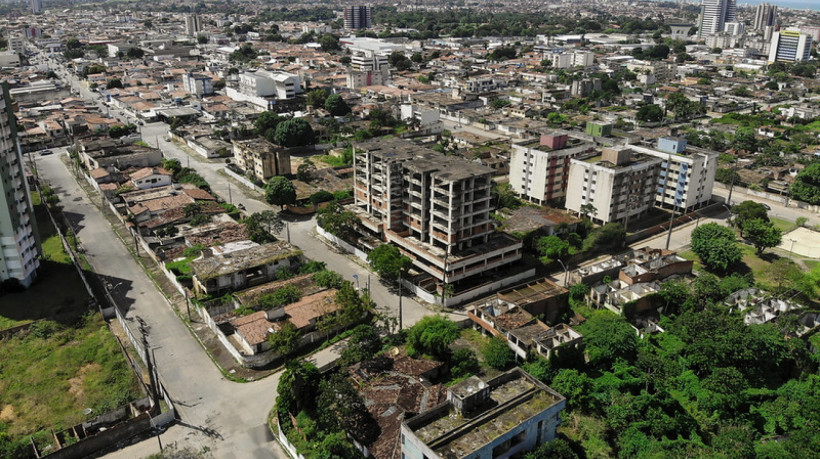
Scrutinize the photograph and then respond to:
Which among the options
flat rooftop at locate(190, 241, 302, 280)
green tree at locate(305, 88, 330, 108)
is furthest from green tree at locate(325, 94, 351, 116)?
flat rooftop at locate(190, 241, 302, 280)

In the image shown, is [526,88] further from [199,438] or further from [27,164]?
[199,438]

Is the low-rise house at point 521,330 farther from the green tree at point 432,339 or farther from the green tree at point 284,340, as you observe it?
the green tree at point 284,340

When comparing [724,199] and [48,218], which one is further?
[724,199]

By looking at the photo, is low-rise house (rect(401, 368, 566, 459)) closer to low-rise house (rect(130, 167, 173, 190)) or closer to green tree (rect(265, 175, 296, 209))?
green tree (rect(265, 175, 296, 209))

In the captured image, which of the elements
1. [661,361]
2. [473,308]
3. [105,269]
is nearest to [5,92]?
[105,269]

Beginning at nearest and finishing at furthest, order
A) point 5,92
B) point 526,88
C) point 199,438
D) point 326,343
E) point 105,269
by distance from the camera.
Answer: point 199,438, point 326,343, point 5,92, point 105,269, point 526,88

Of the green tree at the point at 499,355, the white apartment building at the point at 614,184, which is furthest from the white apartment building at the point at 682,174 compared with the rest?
the green tree at the point at 499,355
